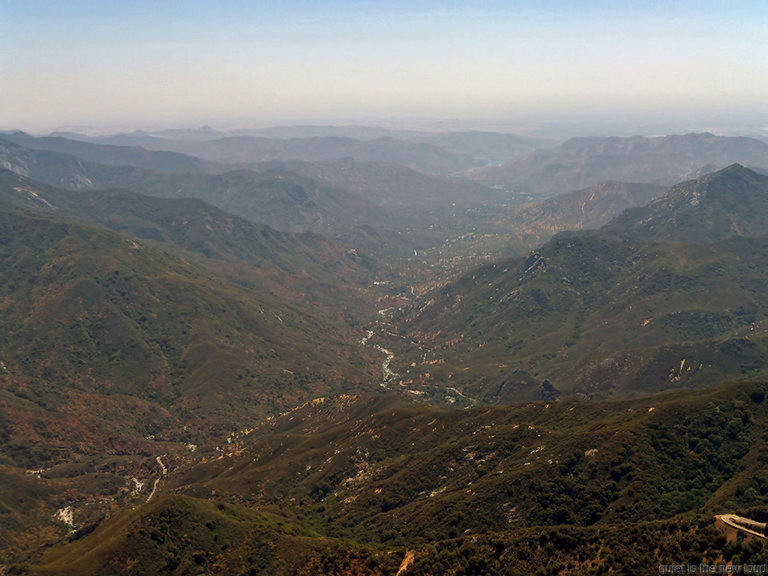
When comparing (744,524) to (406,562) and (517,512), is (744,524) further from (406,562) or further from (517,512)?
(406,562)

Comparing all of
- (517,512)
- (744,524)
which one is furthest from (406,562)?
(744,524)

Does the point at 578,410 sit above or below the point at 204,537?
above

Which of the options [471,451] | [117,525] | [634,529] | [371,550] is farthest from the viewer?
[471,451]

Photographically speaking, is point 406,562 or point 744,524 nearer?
point 744,524

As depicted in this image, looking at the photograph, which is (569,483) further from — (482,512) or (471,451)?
(471,451)

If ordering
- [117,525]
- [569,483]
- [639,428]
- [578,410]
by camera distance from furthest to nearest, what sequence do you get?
[578,410]
[117,525]
[639,428]
[569,483]

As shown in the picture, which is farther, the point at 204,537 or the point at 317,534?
the point at 317,534

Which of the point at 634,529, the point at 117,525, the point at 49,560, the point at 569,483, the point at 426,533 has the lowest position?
the point at 49,560

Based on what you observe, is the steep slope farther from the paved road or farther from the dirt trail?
the paved road

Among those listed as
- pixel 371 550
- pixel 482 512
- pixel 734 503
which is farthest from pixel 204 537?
pixel 734 503
